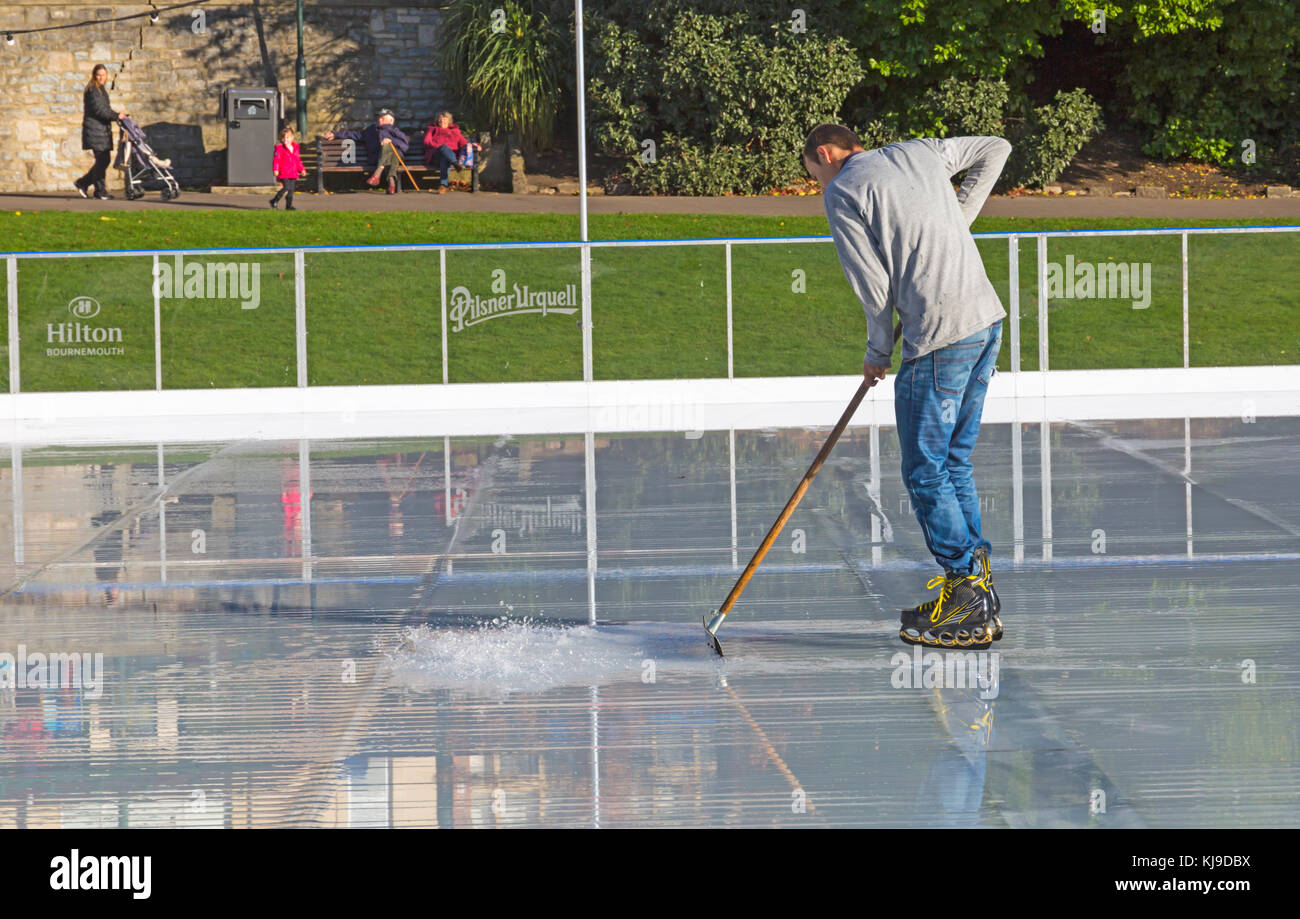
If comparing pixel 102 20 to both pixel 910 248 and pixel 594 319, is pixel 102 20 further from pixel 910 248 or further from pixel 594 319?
pixel 910 248

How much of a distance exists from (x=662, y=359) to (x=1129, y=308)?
688 cm

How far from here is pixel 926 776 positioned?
4.79 m

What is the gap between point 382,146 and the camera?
96.2 feet

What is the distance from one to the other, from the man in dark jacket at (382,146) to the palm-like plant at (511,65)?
5.14ft

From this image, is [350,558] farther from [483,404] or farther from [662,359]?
[662,359]

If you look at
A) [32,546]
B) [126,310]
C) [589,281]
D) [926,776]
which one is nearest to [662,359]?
[589,281]

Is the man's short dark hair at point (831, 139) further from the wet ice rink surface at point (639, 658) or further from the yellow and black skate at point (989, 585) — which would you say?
the wet ice rink surface at point (639, 658)

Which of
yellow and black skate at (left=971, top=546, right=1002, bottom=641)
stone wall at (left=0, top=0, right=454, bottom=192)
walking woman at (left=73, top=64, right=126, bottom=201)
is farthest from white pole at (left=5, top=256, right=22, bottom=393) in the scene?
stone wall at (left=0, top=0, right=454, bottom=192)

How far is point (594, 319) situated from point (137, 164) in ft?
40.9

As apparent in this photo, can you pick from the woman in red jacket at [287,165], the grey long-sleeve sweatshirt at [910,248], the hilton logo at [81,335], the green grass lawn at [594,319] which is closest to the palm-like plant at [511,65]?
the woman in red jacket at [287,165]

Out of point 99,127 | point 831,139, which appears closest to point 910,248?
point 831,139

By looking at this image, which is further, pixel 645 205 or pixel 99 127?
pixel 99 127

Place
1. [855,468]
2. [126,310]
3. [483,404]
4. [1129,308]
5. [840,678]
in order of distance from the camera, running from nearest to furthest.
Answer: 1. [840,678]
2. [855,468]
3. [483,404]
4. [126,310]
5. [1129,308]

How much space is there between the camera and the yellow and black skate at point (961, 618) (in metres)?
6.30
